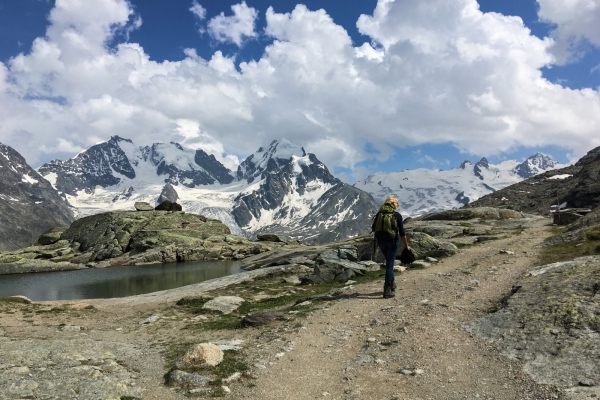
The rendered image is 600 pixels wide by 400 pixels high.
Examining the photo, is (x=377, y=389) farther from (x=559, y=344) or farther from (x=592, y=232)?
(x=592, y=232)

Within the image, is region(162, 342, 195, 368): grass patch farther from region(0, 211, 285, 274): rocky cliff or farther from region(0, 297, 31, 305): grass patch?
region(0, 211, 285, 274): rocky cliff

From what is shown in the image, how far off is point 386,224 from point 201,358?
10278 mm

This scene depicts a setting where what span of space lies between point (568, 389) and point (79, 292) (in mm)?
51480

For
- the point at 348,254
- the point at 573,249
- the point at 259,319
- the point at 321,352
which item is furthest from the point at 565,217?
the point at 321,352

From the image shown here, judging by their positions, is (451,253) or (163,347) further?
(451,253)

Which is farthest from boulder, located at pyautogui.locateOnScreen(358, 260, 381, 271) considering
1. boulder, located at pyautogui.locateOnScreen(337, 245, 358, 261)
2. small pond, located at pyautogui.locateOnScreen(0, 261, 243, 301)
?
small pond, located at pyautogui.locateOnScreen(0, 261, 243, 301)

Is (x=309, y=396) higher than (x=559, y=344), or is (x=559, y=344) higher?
(x=559, y=344)

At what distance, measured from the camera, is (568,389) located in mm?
8039

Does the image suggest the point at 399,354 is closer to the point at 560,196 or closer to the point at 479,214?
the point at 479,214

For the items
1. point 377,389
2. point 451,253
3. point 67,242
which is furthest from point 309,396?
point 67,242

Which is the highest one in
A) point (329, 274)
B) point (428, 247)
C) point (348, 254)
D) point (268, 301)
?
point (428, 247)

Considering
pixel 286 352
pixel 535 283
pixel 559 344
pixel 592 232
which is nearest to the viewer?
pixel 559 344

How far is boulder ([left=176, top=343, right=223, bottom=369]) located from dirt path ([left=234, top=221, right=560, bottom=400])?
1.41 m

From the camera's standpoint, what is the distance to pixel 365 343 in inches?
490
